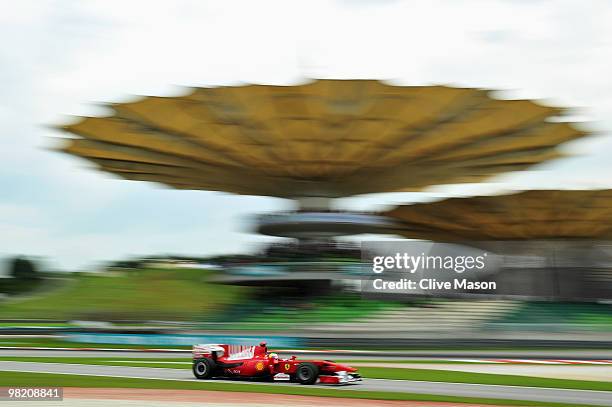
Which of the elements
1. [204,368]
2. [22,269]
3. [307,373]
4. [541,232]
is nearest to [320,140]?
[541,232]

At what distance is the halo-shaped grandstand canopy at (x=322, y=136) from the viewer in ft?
128

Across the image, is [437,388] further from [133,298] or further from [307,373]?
[133,298]

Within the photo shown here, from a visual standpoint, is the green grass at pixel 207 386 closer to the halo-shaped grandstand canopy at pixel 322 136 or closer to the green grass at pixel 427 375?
the green grass at pixel 427 375

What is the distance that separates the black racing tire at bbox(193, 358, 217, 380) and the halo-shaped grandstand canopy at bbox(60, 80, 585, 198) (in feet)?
66.1

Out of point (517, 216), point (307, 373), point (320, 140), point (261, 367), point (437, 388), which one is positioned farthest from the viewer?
point (517, 216)

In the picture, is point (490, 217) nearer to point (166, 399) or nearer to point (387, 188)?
point (387, 188)

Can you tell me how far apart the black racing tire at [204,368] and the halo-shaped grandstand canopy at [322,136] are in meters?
20.1

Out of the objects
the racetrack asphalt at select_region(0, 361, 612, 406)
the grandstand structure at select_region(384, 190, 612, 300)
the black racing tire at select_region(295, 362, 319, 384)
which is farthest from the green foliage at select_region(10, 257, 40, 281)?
the black racing tire at select_region(295, 362, 319, 384)

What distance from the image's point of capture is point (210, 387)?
1883cm

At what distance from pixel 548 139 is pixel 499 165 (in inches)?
154

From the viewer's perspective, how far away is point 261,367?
19609 millimetres

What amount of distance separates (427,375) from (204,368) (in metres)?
7.26

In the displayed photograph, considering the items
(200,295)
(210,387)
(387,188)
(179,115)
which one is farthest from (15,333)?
(210,387)

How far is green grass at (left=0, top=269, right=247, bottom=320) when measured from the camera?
160ft
